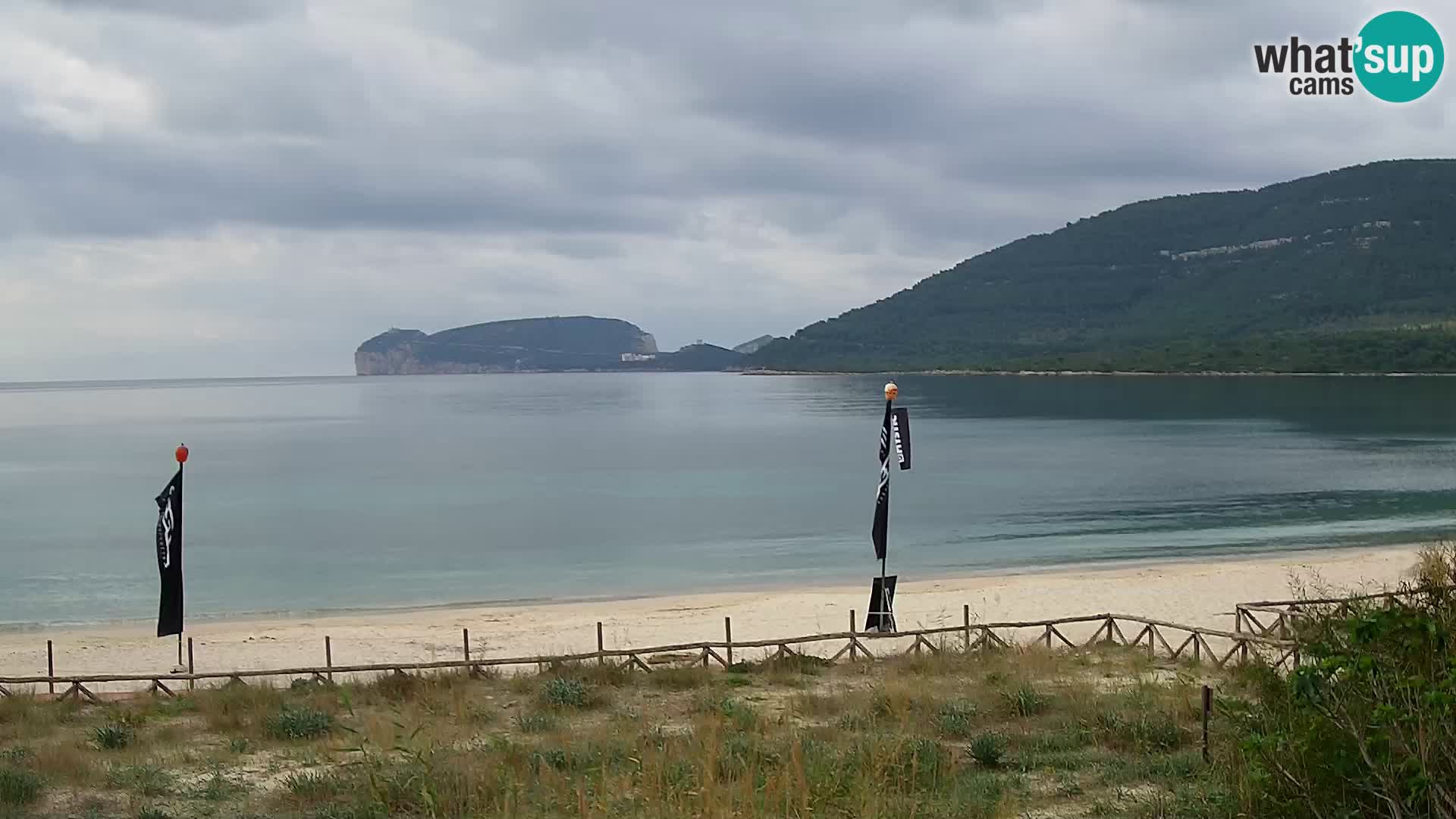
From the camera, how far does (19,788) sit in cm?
899

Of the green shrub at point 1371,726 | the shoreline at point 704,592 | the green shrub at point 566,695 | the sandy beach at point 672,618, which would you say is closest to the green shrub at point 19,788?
the green shrub at point 566,695

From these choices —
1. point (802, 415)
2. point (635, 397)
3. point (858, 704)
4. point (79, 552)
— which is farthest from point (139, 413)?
point (858, 704)

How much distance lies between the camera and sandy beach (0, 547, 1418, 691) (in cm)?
2278

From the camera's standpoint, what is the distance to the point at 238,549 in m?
41.0

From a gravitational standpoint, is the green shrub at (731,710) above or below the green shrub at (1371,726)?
below

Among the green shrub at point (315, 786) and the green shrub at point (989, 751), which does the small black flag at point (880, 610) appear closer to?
the green shrub at point (989, 751)

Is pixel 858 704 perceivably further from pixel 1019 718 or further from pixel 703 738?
pixel 703 738

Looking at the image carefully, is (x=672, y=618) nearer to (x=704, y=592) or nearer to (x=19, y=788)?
(x=704, y=592)

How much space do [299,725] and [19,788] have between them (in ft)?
9.31

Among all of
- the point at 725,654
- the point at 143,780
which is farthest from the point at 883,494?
the point at 143,780

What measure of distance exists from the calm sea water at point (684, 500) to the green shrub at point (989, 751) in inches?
915

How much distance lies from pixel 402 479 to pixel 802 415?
57.8m

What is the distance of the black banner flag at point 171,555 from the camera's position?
16906mm

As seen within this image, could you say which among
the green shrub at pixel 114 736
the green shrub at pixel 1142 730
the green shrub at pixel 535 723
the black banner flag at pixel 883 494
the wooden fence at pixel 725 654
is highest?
the black banner flag at pixel 883 494
